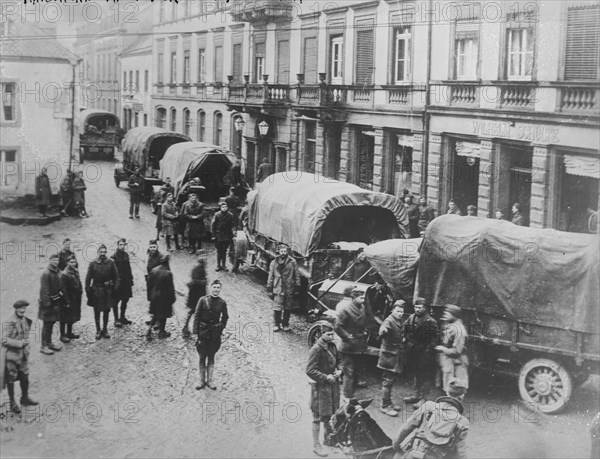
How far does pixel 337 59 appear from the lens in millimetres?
25047

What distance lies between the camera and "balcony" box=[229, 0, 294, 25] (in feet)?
92.0

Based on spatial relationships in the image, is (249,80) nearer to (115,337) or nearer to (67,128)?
(67,128)

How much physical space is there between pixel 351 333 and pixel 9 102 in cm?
1040

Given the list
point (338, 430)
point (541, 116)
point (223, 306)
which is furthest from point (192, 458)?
point (541, 116)

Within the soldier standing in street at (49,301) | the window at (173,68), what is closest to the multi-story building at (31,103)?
the soldier standing in street at (49,301)

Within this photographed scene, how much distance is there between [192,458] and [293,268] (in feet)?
18.1

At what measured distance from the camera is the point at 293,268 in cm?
1362

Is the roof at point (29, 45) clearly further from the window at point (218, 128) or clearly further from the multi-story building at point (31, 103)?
the window at point (218, 128)

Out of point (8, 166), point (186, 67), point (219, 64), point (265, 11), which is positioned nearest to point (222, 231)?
point (8, 166)

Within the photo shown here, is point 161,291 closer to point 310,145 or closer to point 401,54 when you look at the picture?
point 401,54

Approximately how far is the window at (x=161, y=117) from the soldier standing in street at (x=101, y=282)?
30035mm

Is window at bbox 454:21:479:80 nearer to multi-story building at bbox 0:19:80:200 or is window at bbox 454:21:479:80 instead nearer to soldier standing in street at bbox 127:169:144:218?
multi-story building at bbox 0:19:80:200

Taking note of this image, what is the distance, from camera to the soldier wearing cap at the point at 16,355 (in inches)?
375

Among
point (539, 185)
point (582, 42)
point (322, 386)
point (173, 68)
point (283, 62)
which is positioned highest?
point (173, 68)
